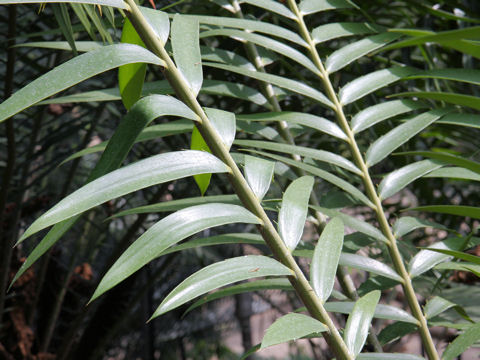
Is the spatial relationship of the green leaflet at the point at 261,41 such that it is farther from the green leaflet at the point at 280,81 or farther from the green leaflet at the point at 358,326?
the green leaflet at the point at 358,326

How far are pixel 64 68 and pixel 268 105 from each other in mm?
271

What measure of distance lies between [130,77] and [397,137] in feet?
0.68

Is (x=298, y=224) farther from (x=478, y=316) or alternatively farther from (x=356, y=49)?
(x=478, y=316)

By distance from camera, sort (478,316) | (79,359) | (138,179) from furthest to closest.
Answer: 1. (79,359)
2. (478,316)
3. (138,179)

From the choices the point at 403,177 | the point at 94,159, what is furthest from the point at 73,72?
the point at 94,159

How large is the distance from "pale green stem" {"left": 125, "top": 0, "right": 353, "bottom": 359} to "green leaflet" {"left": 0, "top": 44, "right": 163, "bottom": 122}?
0.01 metres

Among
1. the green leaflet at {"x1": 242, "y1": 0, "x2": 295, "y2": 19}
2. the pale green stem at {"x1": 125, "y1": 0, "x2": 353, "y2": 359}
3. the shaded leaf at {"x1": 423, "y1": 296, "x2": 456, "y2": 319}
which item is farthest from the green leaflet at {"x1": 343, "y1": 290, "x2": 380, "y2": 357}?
the green leaflet at {"x1": 242, "y1": 0, "x2": 295, "y2": 19}

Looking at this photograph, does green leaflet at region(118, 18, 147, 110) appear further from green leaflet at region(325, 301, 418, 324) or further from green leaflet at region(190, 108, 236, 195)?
green leaflet at region(325, 301, 418, 324)

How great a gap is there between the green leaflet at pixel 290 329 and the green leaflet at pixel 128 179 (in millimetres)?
64

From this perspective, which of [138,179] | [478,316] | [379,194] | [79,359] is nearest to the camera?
[138,179]

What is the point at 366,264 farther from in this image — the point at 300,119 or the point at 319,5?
the point at 319,5

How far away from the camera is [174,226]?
201mm

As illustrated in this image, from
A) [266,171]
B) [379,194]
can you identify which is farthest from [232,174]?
[379,194]

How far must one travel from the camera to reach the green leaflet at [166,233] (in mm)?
183
